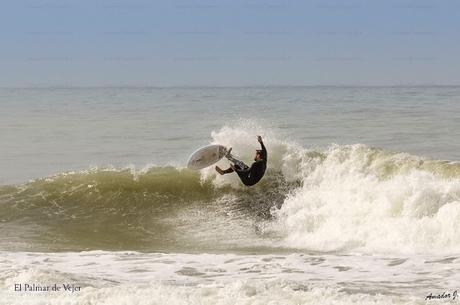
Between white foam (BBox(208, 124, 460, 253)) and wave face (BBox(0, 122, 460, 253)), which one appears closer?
white foam (BBox(208, 124, 460, 253))

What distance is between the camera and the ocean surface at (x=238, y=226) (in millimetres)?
9102

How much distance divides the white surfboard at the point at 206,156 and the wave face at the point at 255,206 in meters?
1.09

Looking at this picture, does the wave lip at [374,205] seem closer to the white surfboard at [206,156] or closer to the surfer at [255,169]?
the surfer at [255,169]

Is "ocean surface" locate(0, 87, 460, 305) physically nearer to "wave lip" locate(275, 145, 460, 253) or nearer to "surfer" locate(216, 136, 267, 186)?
"wave lip" locate(275, 145, 460, 253)

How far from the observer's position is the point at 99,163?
2434cm

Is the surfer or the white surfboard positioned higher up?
the white surfboard

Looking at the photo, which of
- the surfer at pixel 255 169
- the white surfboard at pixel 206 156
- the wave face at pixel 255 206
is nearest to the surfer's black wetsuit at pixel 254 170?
the surfer at pixel 255 169

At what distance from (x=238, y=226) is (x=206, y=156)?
212 cm

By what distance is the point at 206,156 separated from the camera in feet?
54.9

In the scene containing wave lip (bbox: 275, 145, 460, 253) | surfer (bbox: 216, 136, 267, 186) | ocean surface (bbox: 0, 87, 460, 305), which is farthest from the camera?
surfer (bbox: 216, 136, 267, 186)

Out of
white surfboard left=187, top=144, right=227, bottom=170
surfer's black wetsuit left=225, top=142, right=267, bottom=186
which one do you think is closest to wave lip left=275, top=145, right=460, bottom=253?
surfer's black wetsuit left=225, top=142, right=267, bottom=186

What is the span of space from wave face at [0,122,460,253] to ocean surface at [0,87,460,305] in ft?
0.13

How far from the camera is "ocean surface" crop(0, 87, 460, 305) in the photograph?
29.9 ft

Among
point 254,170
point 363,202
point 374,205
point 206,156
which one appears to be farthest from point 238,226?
point 374,205
